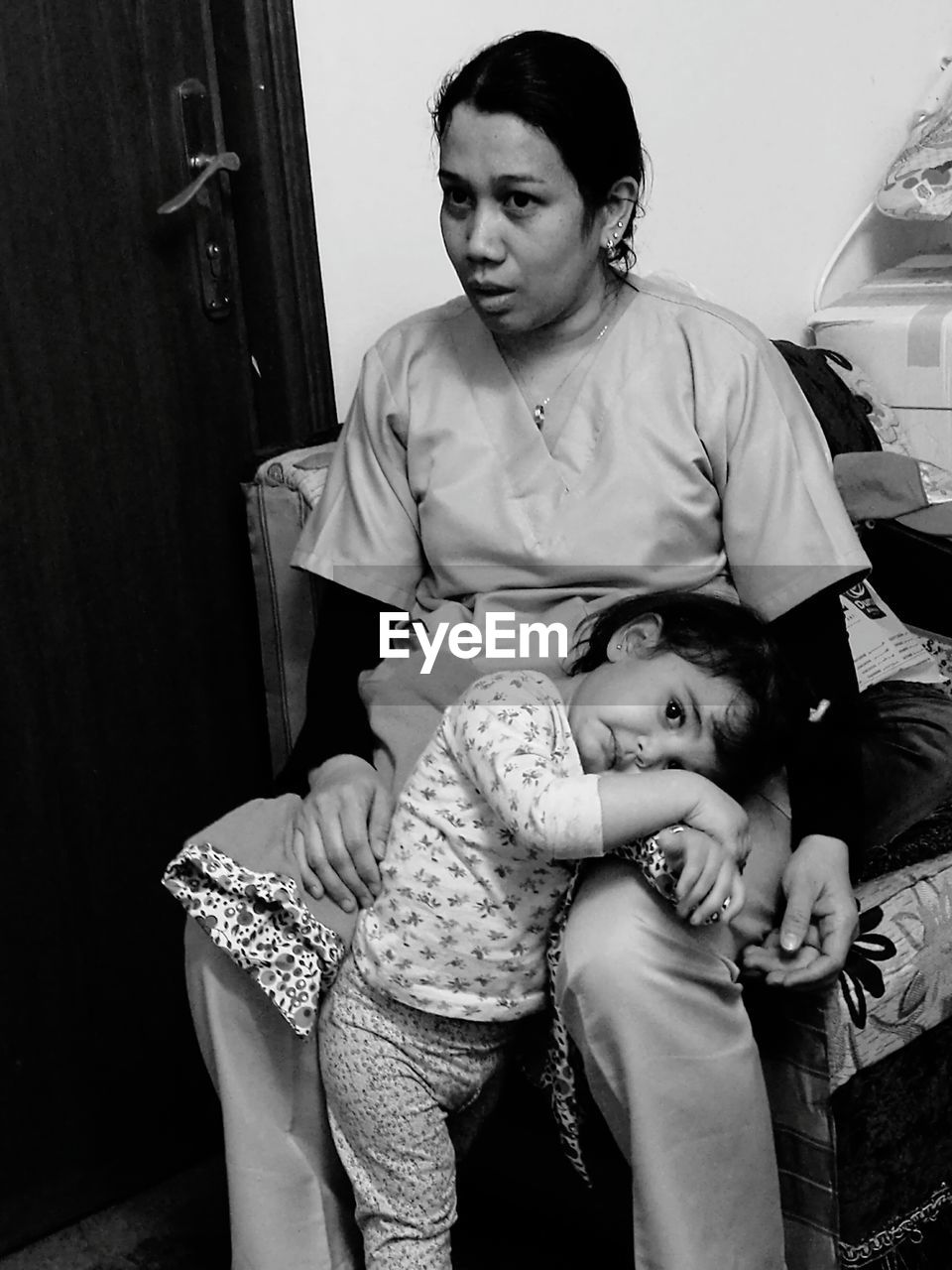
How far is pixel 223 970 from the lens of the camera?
136 cm

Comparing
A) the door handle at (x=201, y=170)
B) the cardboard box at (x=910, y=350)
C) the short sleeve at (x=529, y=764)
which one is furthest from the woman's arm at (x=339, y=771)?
the cardboard box at (x=910, y=350)

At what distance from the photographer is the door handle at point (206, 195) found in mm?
1689

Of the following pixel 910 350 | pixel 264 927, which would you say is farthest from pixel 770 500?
→ pixel 910 350

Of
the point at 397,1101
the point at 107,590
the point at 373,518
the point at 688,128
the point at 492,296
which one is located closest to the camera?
the point at 397,1101

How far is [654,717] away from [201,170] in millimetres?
876

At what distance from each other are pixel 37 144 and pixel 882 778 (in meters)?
1.08

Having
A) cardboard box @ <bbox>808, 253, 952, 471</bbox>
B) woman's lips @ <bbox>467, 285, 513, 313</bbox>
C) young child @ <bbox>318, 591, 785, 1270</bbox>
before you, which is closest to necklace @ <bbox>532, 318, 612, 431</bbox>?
woman's lips @ <bbox>467, 285, 513, 313</bbox>

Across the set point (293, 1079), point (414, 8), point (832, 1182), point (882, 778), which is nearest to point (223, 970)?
point (293, 1079)

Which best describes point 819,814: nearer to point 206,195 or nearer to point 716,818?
point 716,818

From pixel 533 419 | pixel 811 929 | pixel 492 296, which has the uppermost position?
pixel 492 296

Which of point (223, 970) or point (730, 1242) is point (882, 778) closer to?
point (730, 1242)

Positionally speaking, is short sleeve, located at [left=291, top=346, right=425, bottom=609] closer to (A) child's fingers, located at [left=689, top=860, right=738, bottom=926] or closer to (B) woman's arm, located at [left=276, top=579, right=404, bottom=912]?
(B) woman's arm, located at [left=276, top=579, right=404, bottom=912]

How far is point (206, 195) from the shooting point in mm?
1733

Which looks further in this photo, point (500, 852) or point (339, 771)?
point (339, 771)
